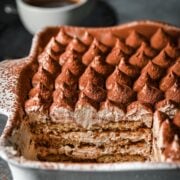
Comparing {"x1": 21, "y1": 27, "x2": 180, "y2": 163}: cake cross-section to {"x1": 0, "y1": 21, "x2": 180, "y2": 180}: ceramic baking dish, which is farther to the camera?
{"x1": 21, "y1": 27, "x2": 180, "y2": 163}: cake cross-section

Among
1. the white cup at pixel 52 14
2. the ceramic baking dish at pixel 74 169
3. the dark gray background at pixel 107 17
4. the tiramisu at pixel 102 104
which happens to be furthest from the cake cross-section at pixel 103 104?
the dark gray background at pixel 107 17

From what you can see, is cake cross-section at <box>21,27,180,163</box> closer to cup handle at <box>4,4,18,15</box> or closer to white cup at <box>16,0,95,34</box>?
white cup at <box>16,0,95,34</box>

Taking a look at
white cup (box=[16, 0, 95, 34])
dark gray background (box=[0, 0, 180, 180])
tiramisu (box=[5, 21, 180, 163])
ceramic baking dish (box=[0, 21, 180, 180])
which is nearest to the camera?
ceramic baking dish (box=[0, 21, 180, 180])

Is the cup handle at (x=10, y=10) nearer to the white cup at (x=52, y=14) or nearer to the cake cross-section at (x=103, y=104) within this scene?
the white cup at (x=52, y=14)

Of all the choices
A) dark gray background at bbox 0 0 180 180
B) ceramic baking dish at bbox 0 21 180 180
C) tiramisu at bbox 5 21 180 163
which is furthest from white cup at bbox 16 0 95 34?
ceramic baking dish at bbox 0 21 180 180

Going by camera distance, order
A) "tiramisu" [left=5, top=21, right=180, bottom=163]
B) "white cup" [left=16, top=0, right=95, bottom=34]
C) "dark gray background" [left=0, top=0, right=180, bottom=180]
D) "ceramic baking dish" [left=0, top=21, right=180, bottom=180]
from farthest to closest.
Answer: "dark gray background" [left=0, top=0, right=180, bottom=180] < "white cup" [left=16, top=0, right=95, bottom=34] < "tiramisu" [left=5, top=21, right=180, bottom=163] < "ceramic baking dish" [left=0, top=21, right=180, bottom=180]

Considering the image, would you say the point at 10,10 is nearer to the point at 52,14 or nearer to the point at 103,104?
the point at 52,14

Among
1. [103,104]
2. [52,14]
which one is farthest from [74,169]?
[52,14]
